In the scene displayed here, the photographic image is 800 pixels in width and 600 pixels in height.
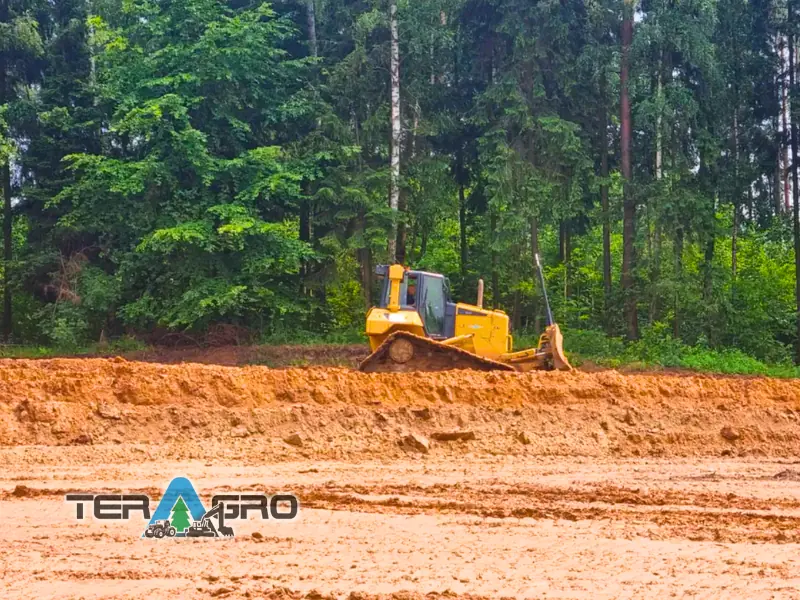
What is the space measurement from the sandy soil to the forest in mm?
11160

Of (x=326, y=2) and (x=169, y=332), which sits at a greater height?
(x=326, y=2)

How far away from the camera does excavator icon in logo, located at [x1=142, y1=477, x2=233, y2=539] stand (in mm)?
7883

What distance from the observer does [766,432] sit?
13383 millimetres

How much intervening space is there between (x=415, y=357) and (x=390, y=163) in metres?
11.7

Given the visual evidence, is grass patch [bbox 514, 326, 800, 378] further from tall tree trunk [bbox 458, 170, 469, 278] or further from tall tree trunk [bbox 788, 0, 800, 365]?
tall tree trunk [bbox 458, 170, 469, 278]

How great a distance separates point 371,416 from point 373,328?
4655mm

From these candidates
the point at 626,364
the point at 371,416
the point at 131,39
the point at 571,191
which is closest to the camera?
the point at 371,416

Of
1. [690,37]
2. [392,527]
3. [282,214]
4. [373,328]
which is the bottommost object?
[392,527]

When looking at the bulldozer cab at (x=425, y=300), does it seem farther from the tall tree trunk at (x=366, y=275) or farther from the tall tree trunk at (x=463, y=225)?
the tall tree trunk at (x=463, y=225)

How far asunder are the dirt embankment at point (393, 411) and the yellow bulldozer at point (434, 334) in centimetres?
211

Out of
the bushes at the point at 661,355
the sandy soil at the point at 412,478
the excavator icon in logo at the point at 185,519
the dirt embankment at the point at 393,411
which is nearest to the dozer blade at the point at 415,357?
the dirt embankment at the point at 393,411

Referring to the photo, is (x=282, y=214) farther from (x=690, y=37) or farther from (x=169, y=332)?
(x=690, y=37)

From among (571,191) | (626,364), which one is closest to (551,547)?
(626,364)

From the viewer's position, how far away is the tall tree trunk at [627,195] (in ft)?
84.8
